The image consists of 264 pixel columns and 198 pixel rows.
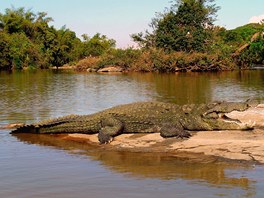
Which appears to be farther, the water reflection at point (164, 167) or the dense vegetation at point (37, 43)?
the dense vegetation at point (37, 43)

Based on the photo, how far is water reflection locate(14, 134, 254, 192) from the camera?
5.34m

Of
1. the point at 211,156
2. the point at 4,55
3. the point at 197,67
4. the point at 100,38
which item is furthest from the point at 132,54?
the point at 211,156

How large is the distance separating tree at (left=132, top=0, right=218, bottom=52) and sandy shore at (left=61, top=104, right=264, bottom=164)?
40.2 meters

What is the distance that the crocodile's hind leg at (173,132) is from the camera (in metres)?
7.74

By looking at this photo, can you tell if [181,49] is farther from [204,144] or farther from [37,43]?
[204,144]

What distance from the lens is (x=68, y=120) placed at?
8.88m

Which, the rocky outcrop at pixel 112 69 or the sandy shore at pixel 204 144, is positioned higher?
the rocky outcrop at pixel 112 69

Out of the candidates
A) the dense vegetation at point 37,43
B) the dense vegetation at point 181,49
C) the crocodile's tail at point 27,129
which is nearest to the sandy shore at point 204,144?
the crocodile's tail at point 27,129

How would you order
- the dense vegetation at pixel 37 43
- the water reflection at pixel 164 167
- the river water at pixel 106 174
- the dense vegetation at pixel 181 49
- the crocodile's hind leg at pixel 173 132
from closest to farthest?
the river water at pixel 106 174 < the water reflection at pixel 164 167 < the crocodile's hind leg at pixel 173 132 < the dense vegetation at pixel 181 49 < the dense vegetation at pixel 37 43

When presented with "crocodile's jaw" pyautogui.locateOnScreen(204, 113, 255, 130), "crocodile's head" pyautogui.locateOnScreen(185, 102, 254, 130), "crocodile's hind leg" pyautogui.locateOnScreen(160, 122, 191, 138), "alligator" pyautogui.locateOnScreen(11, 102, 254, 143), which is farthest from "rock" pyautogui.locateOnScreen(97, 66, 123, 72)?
"crocodile's hind leg" pyautogui.locateOnScreen(160, 122, 191, 138)

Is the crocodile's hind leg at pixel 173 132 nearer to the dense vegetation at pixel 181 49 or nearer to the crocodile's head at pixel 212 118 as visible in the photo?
the crocodile's head at pixel 212 118

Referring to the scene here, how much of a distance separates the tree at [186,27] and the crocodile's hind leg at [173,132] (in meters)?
40.8

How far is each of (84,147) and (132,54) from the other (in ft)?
134

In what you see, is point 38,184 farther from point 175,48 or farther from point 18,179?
point 175,48
